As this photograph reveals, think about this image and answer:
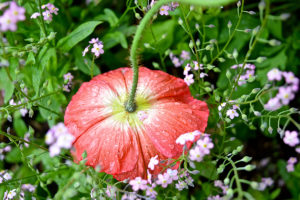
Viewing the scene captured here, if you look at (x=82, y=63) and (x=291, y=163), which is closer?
(x=291, y=163)

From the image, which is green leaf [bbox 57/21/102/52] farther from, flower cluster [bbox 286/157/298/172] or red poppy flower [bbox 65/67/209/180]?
flower cluster [bbox 286/157/298/172]

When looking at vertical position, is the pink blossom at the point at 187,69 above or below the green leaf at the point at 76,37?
below

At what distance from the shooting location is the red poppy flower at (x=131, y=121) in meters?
1.06

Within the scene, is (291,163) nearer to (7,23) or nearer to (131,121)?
(131,121)

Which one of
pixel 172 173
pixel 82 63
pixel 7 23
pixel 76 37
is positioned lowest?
pixel 172 173

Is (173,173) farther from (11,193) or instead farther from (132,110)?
(11,193)

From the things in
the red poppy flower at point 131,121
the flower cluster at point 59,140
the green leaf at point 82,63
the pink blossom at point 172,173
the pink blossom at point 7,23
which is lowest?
the pink blossom at point 172,173

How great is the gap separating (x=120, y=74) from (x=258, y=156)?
0.96 m

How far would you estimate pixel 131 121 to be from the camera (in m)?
1.10

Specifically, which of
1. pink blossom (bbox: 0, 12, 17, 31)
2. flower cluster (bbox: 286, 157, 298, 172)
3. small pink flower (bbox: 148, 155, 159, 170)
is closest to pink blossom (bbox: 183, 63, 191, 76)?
small pink flower (bbox: 148, 155, 159, 170)

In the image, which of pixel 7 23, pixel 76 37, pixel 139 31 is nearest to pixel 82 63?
pixel 76 37

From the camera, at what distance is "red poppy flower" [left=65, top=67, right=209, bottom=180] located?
3.47 ft

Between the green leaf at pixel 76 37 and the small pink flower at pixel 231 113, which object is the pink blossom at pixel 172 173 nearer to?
the small pink flower at pixel 231 113

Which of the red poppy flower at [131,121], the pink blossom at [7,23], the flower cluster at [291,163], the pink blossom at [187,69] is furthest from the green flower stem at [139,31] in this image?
the flower cluster at [291,163]
